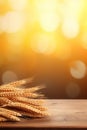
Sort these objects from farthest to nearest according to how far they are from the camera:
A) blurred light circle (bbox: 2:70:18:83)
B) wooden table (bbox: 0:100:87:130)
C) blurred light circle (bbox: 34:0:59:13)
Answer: blurred light circle (bbox: 2:70:18:83) → blurred light circle (bbox: 34:0:59:13) → wooden table (bbox: 0:100:87:130)

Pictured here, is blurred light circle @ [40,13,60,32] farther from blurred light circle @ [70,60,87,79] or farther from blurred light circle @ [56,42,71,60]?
Answer: blurred light circle @ [70,60,87,79]

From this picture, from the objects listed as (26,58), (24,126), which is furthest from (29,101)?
(26,58)

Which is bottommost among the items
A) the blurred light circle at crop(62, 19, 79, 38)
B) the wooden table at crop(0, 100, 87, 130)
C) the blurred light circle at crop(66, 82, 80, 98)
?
the wooden table at crop(0, 100, 87, 130)

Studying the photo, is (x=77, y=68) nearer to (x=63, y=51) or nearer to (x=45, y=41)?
(x=63, y=51)

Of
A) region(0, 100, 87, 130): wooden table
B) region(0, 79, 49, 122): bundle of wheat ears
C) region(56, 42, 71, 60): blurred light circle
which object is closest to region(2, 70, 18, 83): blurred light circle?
region(56, 42, 71, 60): blurred light circle

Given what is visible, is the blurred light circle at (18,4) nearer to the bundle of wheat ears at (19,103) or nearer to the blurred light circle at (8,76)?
the blurred light circle at (8,76)

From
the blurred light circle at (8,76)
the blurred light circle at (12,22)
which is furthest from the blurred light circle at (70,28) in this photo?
the blurred light circle at (8,76)

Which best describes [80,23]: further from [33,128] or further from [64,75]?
[33,128]
